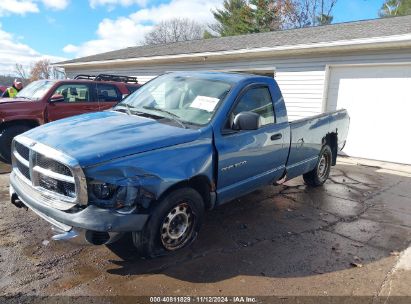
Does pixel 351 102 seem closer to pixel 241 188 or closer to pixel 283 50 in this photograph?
pixel 283 50

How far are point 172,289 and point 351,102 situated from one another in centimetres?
837

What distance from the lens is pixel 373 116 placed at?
9.52 metres

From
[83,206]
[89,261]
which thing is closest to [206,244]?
[89,261]

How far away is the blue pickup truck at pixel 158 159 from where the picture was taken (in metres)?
3.11

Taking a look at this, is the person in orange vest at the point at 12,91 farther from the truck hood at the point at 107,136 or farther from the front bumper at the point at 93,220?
the front bumper at the point at 93,220

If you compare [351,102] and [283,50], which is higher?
[283,50]

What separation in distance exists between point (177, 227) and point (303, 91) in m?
8.22

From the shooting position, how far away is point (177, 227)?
3.76 m

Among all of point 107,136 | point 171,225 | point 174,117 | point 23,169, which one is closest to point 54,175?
point 107,136

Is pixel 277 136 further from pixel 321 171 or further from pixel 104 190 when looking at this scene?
pixel 104 190

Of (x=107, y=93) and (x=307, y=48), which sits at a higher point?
(x=307, y=48)

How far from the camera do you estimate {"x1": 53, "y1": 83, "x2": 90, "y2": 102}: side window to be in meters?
8.35

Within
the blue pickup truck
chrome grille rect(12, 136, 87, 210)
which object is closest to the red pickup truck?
the blue pickup truck

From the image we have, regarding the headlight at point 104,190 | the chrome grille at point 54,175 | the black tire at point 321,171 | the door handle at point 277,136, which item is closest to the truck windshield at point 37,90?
the chrome grille at point 54,175
